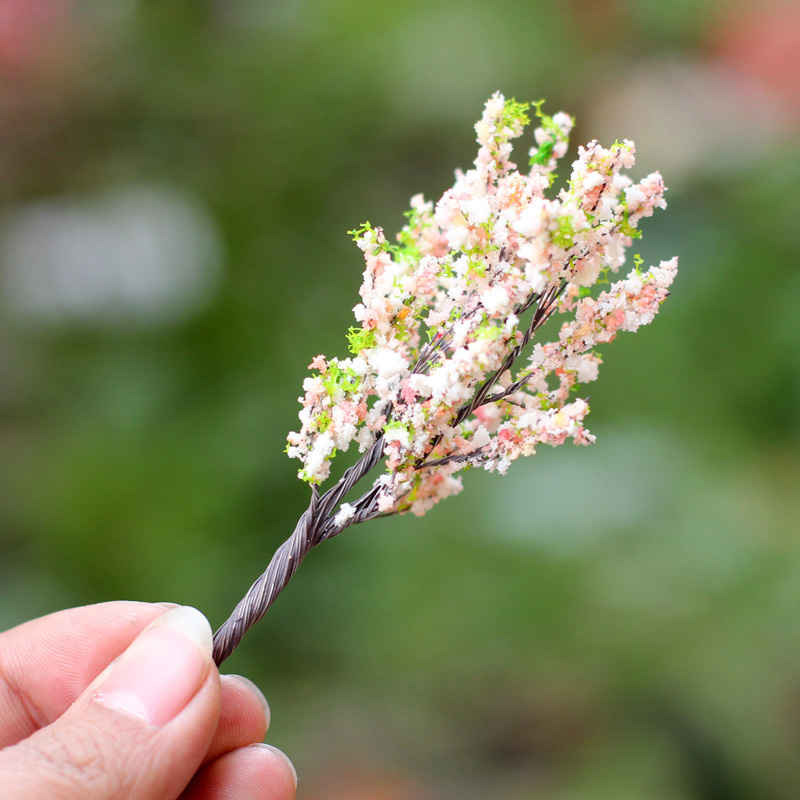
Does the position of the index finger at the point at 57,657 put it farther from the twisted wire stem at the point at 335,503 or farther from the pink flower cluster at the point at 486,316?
the pink flower cluster at the point at 486,316

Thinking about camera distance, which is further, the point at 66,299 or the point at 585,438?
the point at 66,299

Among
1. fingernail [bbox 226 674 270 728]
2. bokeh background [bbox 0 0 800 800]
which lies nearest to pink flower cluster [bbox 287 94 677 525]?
fingernail [bbox 226 674 270 728]

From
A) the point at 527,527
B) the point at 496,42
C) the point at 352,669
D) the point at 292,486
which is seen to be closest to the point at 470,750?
the point at 352,669

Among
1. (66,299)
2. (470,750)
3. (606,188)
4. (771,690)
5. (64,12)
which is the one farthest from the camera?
(66,299)

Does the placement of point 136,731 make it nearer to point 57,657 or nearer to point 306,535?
point 306,535

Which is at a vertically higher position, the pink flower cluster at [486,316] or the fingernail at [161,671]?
the pink flower cluster at [486,316]

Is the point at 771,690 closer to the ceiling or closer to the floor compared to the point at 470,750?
closer to the ceiling

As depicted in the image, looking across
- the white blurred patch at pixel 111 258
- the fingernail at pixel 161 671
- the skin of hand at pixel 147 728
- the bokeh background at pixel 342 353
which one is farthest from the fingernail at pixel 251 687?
the white blurred patch at pixel 111 258

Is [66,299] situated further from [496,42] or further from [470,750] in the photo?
[470,750]
